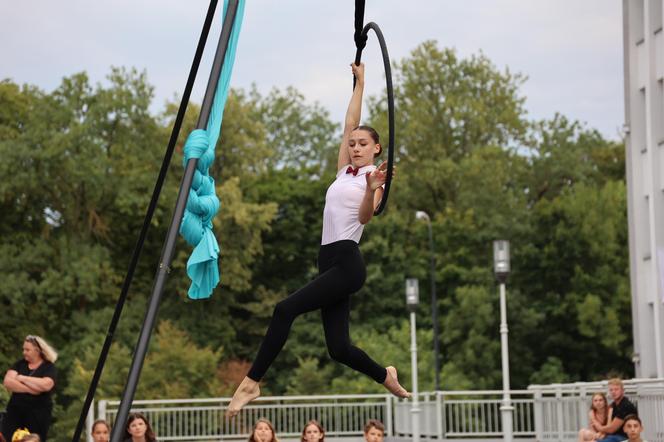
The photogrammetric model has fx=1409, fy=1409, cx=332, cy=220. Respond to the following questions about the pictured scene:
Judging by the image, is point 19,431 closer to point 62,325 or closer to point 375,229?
point 62,325

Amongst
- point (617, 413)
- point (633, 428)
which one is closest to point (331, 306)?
point (633, 428)

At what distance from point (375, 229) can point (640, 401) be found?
122 ft

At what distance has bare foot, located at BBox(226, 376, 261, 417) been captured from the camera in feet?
21.2

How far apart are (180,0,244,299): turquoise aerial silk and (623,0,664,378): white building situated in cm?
2399

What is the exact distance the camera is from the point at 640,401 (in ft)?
55.2

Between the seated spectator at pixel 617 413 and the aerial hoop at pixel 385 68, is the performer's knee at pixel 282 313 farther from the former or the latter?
the seated spectator at pixel 617 413

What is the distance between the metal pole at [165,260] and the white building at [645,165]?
2466 centimetres

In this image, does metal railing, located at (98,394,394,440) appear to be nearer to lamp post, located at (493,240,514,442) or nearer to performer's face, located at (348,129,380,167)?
lamp post, located at (493,240,514,442)

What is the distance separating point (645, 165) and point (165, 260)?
2765 centimetres

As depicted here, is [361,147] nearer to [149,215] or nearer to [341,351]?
[341,351]

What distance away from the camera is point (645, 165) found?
1268 inches

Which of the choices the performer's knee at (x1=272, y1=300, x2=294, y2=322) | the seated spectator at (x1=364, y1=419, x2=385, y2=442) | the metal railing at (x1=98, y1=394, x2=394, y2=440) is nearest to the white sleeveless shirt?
the performer's knee at (x1=272, y1=300, x2=294, y2=322)

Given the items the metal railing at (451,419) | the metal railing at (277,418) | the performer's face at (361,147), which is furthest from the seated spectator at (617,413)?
the metal railing at (277,418)

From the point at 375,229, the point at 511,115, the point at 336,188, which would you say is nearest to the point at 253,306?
the point at 375,229
